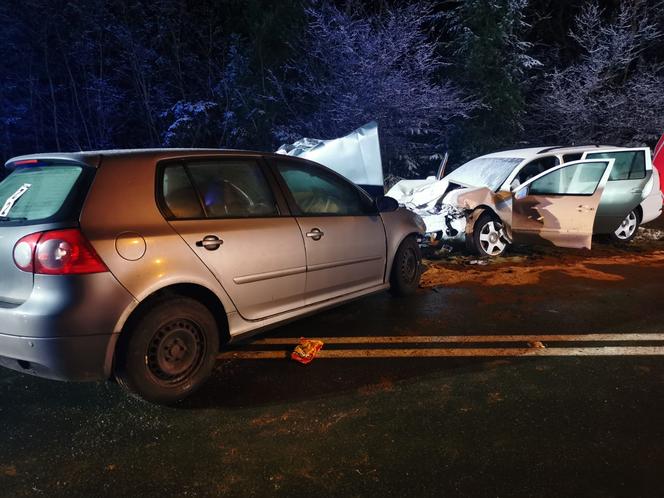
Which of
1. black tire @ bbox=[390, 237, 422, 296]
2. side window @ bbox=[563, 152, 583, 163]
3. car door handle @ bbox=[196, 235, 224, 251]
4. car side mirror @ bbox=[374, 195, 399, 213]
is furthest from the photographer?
side window @ bbox=[563, 152, 583, 163]

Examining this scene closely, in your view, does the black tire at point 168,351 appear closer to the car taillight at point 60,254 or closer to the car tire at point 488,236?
the car taillight at point 60,254

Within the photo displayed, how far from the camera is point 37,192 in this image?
3055 mm

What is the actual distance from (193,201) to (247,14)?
14.2m

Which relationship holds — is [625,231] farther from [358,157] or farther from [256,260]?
[256,260]

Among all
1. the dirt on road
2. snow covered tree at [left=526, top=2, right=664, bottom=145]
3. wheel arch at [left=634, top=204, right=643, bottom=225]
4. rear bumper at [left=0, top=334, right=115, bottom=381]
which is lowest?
the dirt on road

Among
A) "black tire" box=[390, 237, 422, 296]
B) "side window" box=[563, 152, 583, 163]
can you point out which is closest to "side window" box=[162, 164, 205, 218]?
"black tire" box=[390, 237, 422, 296]

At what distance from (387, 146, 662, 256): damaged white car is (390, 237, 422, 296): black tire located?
6.91 feet

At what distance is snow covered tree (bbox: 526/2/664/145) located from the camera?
15.6 metres

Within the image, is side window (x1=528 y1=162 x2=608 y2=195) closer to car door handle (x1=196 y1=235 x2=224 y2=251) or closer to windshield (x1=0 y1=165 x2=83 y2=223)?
car door handle (x1=196 y1=235 x2=224 y2=251)

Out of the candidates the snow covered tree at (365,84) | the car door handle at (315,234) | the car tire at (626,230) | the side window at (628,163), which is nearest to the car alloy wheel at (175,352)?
the car door handle at (315,234)

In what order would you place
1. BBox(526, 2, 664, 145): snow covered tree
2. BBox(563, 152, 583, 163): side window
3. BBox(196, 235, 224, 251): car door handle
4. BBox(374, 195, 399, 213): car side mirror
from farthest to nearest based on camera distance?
BBox(526, 2, 664, 145): snow covered tree < BBox(563, 152, 583, 163): side window < BBox(374, 195, 399, 213): car side mirror < BBox(196, 235, 224, 251): car door handle

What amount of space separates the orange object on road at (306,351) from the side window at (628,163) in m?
6.46

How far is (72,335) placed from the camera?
2.70 meters

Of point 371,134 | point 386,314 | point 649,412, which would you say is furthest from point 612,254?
point 649,412
